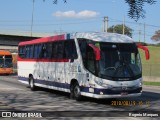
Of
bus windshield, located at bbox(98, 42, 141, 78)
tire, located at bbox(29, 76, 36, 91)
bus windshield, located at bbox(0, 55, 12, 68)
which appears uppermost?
bus windshield, located at bbox(98, 42, 141, 78)

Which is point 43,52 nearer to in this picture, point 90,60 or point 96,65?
point 90,60

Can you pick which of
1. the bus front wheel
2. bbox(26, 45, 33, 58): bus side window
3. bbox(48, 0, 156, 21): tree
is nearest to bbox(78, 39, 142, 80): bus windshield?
the bus front wheel

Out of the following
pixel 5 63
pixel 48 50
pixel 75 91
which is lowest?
pixel 75 91

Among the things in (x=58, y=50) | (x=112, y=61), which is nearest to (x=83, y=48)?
(x=112, y=61)

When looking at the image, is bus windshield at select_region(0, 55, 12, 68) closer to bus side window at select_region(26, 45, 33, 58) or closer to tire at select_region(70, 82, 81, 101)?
bus side window at select_region(26, 45, 33, 58)

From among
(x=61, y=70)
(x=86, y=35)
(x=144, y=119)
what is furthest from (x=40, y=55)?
(x=144, y=119)

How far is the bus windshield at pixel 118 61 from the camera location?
50.6 ft

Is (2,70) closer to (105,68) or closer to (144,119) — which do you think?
(105,68)

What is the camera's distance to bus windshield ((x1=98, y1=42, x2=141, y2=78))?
15.4m

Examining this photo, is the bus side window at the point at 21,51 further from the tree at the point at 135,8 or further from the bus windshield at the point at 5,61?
the tree at the point at 135,8

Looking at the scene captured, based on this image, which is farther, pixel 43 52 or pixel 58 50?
pixel 43 52

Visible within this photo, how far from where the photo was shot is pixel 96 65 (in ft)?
50.8

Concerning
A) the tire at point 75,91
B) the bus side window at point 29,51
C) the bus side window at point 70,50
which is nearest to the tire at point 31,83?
the bus side window at point 29,51

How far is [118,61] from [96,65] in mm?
982
